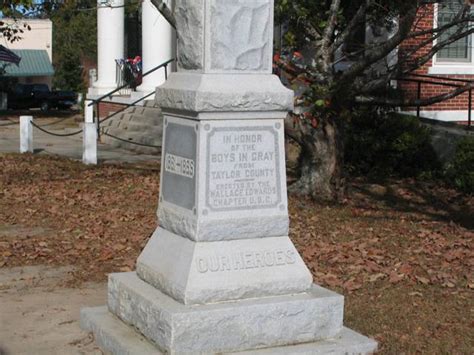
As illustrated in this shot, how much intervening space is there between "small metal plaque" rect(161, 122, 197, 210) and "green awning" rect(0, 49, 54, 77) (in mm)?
55081

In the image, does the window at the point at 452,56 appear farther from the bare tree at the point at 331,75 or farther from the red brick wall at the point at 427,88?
the bare tree at the point at 331,75

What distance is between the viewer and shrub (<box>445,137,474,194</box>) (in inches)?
547

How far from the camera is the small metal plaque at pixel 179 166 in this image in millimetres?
5723

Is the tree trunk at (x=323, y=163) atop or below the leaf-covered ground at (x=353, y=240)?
atop

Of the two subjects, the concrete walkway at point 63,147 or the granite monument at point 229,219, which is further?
the concrete walkway at point 63,147

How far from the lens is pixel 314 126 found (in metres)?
12.0

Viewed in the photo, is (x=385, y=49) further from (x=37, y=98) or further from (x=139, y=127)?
(x=37, y=98)

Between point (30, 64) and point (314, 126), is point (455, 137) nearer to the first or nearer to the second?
point (314, 126)

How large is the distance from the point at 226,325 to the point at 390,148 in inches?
418

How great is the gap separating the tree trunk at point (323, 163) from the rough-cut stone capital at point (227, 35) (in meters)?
6.49

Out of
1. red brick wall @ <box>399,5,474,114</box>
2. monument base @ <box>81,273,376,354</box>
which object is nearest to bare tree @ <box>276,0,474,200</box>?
red brick wall @ <box>399,5,474,114</box>

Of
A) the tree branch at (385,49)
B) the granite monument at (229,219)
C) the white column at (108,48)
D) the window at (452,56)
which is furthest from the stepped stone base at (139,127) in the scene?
the granite monument at (229,219)

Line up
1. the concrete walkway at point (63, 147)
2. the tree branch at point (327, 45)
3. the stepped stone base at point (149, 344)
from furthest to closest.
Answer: the concrete walkway at point (63, 147), the tree branch at point (327, 45), the stepped stone base at point (149, 344)

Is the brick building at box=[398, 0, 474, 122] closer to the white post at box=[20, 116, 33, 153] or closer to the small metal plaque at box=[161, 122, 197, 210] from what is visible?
the white post at box=[20, 116, 33, 153]
